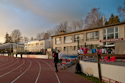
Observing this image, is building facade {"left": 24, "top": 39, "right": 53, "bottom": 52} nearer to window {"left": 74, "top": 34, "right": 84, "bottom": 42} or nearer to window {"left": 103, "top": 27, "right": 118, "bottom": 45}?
window {"left": 74, "top": 34, "right": 84, "bottom": 42}

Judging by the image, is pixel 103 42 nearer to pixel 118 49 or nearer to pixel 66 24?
pixel 118 49

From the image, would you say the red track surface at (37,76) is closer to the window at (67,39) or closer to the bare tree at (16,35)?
the window at (67,39)

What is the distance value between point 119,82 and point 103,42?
1781 centimetres

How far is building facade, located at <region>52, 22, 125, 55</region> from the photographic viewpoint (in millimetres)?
20255

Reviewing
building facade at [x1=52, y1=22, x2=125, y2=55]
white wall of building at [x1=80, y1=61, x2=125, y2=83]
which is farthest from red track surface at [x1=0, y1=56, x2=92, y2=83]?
building facade at [x1=52, y1=22, x2=125, y2=55]

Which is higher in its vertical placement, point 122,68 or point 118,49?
point 118,49

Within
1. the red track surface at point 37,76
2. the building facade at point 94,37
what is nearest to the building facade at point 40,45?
the building facade at point 94,37

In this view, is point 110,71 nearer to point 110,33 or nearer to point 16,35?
point 110,33

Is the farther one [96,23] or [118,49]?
[96,23]

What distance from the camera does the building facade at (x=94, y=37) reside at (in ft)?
66.5

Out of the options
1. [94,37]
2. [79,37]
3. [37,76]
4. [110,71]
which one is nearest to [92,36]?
[94,37]

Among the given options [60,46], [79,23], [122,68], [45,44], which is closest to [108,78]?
[122,68]

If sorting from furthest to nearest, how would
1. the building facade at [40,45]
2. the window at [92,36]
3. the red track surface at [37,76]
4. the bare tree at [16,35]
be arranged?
the bare tree at [16,35] < the building facade at [40,45] < the window at [92,36] < the red track surface at [37,76]

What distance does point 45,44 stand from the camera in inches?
1656
